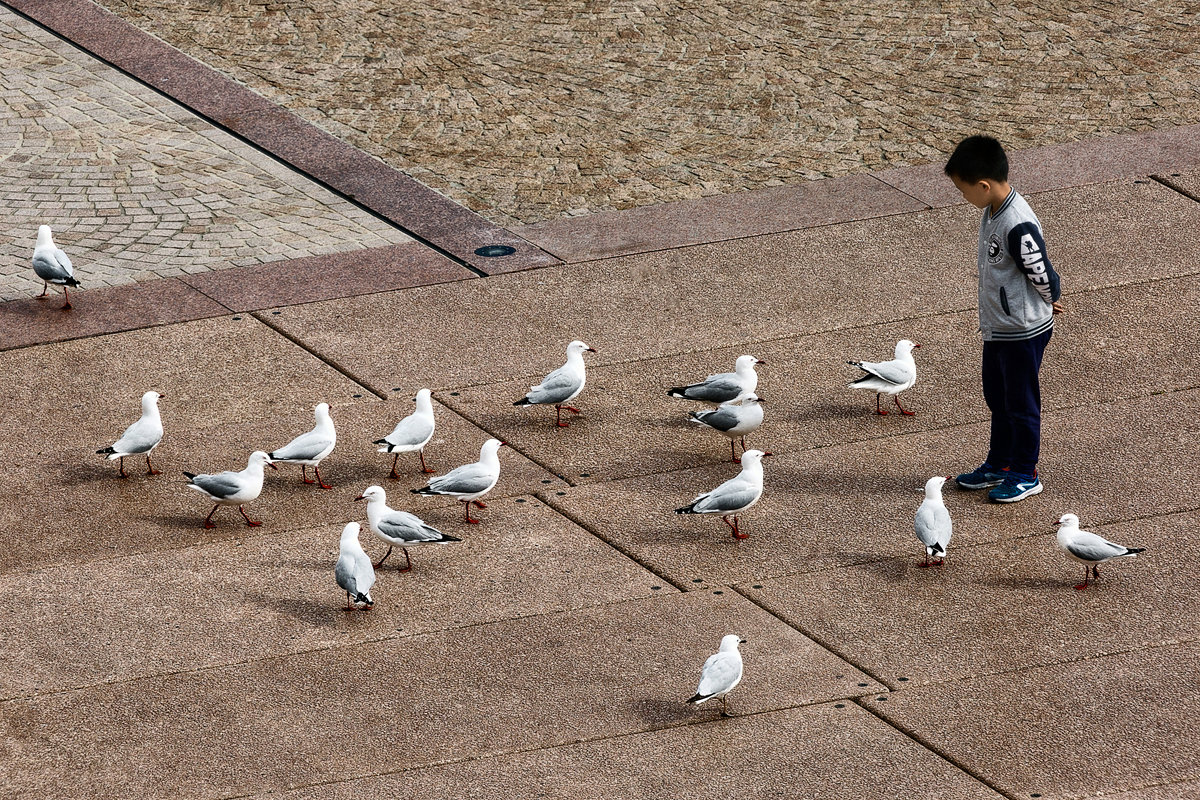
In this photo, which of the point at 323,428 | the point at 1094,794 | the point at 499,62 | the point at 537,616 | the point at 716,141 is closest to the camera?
the point at 1094,794

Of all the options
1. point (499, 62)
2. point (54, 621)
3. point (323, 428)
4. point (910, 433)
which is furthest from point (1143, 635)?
point (499, 62)

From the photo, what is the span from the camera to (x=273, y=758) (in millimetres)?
7379

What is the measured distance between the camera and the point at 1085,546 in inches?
333

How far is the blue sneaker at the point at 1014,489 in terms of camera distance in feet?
31.0

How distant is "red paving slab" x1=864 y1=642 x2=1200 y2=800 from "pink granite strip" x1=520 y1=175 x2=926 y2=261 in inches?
233

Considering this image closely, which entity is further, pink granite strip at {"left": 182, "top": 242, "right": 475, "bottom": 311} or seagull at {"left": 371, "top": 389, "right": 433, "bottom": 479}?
pink granite strip at {"left": 182, "top": 242, "right": 475, "bottom": 311}

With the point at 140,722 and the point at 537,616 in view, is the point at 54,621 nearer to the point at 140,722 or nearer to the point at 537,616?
the point at 140,722

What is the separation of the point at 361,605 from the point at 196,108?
8.61m

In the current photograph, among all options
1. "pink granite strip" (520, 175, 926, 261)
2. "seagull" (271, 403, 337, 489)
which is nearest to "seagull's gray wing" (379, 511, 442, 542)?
"seagull" (271, 403, 337, 489)

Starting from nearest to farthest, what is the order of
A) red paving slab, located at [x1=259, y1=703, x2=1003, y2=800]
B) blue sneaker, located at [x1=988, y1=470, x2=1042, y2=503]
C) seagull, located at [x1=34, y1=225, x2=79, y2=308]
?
red paving slab, located at [x1=259, y1=703, x2=1003, y2=800]
blue sneaker, located at [x1=988, y1=470, x2=1042, y2=503]
seagull, located at [x1=34, y1=225, x2=79, y2=308]

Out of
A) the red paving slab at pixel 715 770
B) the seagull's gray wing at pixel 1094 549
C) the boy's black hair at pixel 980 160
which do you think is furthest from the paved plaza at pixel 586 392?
the boy's black hair at pixel 980 160

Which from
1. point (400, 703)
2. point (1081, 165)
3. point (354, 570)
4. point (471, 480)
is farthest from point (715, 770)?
point (1081, 165)

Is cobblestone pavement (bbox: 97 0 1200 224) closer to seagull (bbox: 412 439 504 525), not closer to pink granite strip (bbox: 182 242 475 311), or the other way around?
pink granite strip (bbox: 182 242 475 311)

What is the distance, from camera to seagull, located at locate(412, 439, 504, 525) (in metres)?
9.30
